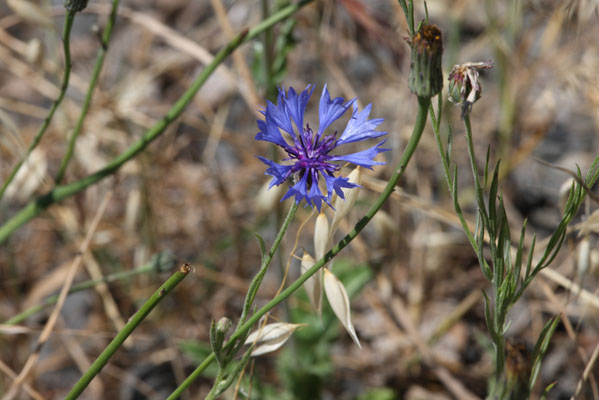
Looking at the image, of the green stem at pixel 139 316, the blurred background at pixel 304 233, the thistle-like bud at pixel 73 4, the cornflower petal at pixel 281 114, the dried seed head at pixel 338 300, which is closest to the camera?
the green stem at pixel 139 316

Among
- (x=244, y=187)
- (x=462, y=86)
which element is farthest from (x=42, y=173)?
(x=462, y=86)

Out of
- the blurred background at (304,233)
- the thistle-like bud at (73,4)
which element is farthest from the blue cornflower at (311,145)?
the blurred background at (304,233)

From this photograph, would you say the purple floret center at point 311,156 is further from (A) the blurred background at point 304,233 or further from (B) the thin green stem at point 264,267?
(A) the blurred background at point 304,233

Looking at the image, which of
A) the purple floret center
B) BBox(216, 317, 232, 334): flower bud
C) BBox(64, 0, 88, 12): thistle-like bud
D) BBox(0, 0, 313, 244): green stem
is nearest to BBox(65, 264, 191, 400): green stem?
BBox(216, 317, 232, 334): flower bud

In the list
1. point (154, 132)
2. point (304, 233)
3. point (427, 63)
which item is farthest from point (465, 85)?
point (304, 233)

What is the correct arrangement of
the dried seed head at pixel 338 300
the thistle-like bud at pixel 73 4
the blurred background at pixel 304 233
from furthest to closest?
the blurred background at pixel 304 233, the thistle-like bud at pixel 73 4, the dried seed head at pixel 338 300

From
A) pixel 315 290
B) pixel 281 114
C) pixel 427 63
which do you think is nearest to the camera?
pixel 427 63

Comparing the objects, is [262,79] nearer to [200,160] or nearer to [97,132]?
[97,132]

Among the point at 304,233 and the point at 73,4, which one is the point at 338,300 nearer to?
the point at 73,4
